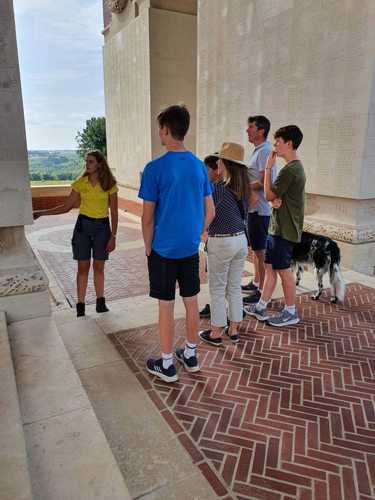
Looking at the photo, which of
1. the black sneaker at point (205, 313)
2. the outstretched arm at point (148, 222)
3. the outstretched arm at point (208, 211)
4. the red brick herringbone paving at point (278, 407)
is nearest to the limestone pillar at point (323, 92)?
the red brick herringbone paving at point (278, 407)

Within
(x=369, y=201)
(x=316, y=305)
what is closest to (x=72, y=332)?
(x=316, y=305)

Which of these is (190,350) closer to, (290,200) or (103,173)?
(290,200)

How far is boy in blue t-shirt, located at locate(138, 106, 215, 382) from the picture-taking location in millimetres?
2789

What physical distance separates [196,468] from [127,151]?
15.3 metres

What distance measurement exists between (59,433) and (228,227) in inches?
83.4

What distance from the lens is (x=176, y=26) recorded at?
45.3ft

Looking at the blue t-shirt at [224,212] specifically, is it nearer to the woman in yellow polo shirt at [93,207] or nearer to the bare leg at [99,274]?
the woman in yellow polo shirt at [93,207]

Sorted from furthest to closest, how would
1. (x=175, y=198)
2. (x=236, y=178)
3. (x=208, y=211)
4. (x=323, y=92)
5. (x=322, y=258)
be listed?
(x=323, y=92), (x=322, y=258), (x=236, y=178), (x=208, y=211), (x=175, y=198)

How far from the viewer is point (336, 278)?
482cm

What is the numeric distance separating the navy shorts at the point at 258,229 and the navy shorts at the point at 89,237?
1868 mm

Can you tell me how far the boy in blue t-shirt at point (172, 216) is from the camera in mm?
2789

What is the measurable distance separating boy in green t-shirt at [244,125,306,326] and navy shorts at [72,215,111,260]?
195 centimetres

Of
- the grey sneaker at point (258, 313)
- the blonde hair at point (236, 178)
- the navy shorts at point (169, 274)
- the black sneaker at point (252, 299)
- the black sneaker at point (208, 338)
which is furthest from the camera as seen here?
the black sneaker at point (252, 299)

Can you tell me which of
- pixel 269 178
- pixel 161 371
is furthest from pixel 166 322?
pixel 269 178
